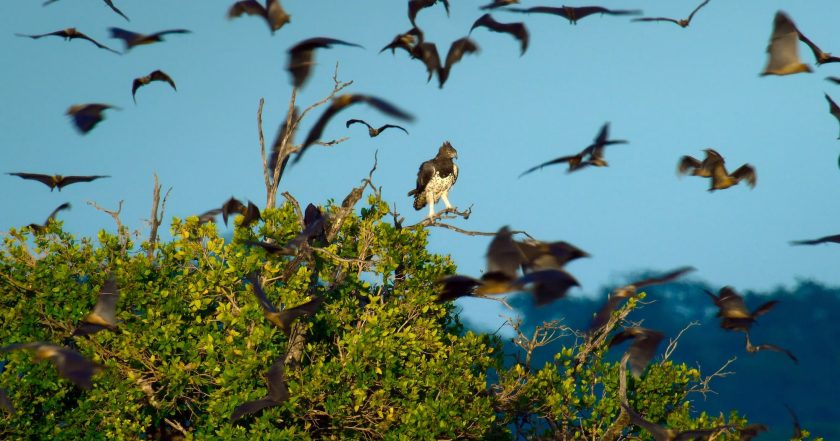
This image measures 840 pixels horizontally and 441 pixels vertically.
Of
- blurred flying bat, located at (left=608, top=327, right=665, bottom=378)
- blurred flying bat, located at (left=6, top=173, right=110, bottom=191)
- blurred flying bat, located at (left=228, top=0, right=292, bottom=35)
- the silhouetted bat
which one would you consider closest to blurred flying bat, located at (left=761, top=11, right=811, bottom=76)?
the silhouetted bat

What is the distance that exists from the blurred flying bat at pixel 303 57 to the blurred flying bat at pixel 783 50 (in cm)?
516

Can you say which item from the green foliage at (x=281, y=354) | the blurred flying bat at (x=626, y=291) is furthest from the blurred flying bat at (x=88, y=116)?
the blurred flying bat at (x=626, y=291)

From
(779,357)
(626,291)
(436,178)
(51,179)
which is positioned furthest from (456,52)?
(779,357)

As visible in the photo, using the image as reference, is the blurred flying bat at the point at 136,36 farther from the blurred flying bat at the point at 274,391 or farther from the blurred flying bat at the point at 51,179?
the blurred flying bat at the point at 274,391

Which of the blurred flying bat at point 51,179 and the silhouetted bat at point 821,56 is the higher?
the blurred flying bat at point 51,179

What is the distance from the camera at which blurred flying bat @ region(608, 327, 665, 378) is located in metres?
11.8

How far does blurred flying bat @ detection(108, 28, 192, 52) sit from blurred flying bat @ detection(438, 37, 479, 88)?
312 centimetres

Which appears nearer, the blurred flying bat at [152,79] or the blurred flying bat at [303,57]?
the blurred flying bat at [303,57]

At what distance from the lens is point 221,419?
1864 centimetres

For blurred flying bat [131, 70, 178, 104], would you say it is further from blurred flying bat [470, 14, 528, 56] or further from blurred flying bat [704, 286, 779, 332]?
blurred flying bat [704, 286, 779, 332]

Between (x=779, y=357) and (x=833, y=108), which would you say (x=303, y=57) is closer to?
(x=833, y=108)

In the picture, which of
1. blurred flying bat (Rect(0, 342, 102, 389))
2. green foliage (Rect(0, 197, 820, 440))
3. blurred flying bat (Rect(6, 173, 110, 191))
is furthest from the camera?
green foliage (Rect(0, 197, 820, 440))

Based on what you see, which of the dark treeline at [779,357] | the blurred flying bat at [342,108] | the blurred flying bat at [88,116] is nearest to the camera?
the blurred flying bat at [342,108]

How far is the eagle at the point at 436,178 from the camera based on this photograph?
22781mm
